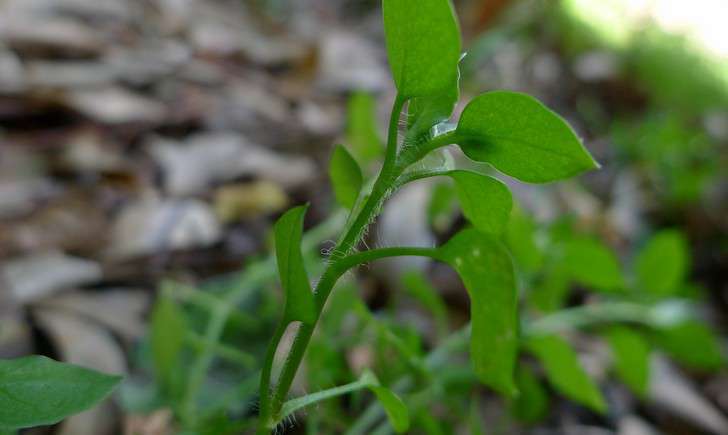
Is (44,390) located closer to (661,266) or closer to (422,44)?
(422,44)

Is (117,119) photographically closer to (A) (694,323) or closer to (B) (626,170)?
(A) (694,323)

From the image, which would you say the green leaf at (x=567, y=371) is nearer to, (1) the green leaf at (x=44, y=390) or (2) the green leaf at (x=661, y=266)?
(2) the green leaf at (x=661, y=266)

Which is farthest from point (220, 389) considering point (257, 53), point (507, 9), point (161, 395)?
point (507, 9)

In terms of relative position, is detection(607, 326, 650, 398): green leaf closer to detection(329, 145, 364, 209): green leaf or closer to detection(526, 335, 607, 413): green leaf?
detection(526, 335, 607, 413): green leaf

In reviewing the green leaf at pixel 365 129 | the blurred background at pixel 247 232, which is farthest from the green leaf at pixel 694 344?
the green leaf at pixel 365 129

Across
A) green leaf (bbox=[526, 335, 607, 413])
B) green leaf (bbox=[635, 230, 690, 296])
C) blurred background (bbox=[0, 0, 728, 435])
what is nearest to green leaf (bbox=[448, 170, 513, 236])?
blurred background (bbox=[0, 0, 728, 435])

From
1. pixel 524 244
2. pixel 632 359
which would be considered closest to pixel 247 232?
pixel 524 244
